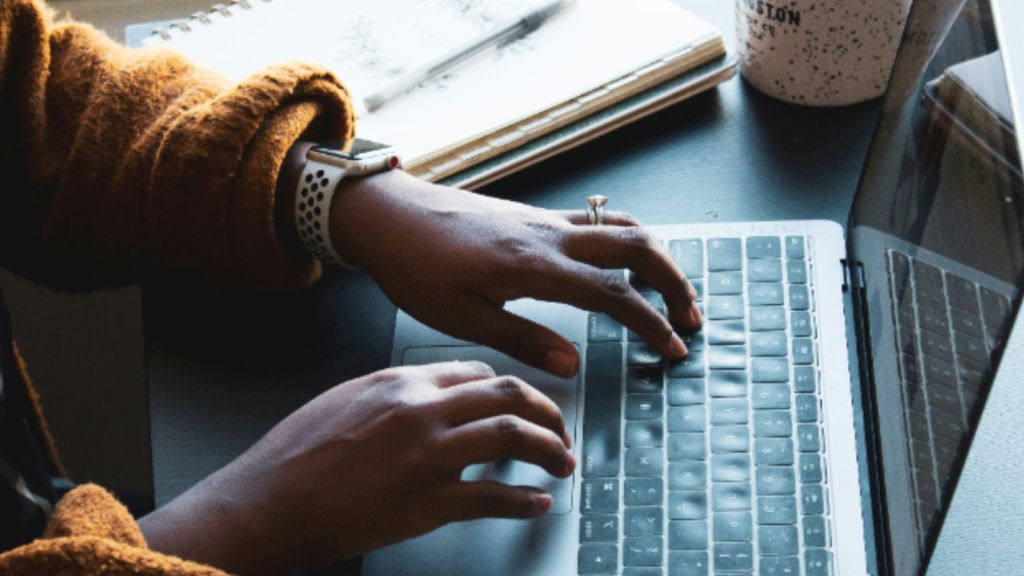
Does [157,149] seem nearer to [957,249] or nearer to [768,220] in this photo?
[768,220]

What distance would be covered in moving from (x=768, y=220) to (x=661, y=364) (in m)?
0.15

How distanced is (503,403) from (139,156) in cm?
32

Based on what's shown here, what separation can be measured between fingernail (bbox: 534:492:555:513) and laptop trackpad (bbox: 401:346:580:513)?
2 centimetres

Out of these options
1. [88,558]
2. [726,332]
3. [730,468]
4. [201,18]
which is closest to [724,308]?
[726,332]

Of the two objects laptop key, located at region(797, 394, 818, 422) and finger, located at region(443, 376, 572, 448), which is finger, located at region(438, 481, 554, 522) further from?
laptop key, located at region(797, 394, 818, 422)

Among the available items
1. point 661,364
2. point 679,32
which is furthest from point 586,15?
point 661,364

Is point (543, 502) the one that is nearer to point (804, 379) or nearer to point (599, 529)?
point (599, 529)

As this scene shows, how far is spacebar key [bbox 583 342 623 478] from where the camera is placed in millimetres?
654

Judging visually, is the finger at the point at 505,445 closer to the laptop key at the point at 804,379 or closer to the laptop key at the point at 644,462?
the laptop key at the point at 644,462

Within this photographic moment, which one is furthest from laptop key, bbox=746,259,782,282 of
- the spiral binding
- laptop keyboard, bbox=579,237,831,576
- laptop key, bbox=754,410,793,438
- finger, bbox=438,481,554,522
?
the spiral binding

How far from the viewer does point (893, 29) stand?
79 centimetres

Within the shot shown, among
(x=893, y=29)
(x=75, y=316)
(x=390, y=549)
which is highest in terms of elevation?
(x=893, y=29)

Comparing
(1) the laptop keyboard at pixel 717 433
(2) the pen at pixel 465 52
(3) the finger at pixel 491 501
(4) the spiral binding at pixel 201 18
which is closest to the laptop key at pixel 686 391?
(1) the laptop keyboard at pixel 717 433

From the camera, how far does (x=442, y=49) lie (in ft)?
2.98
